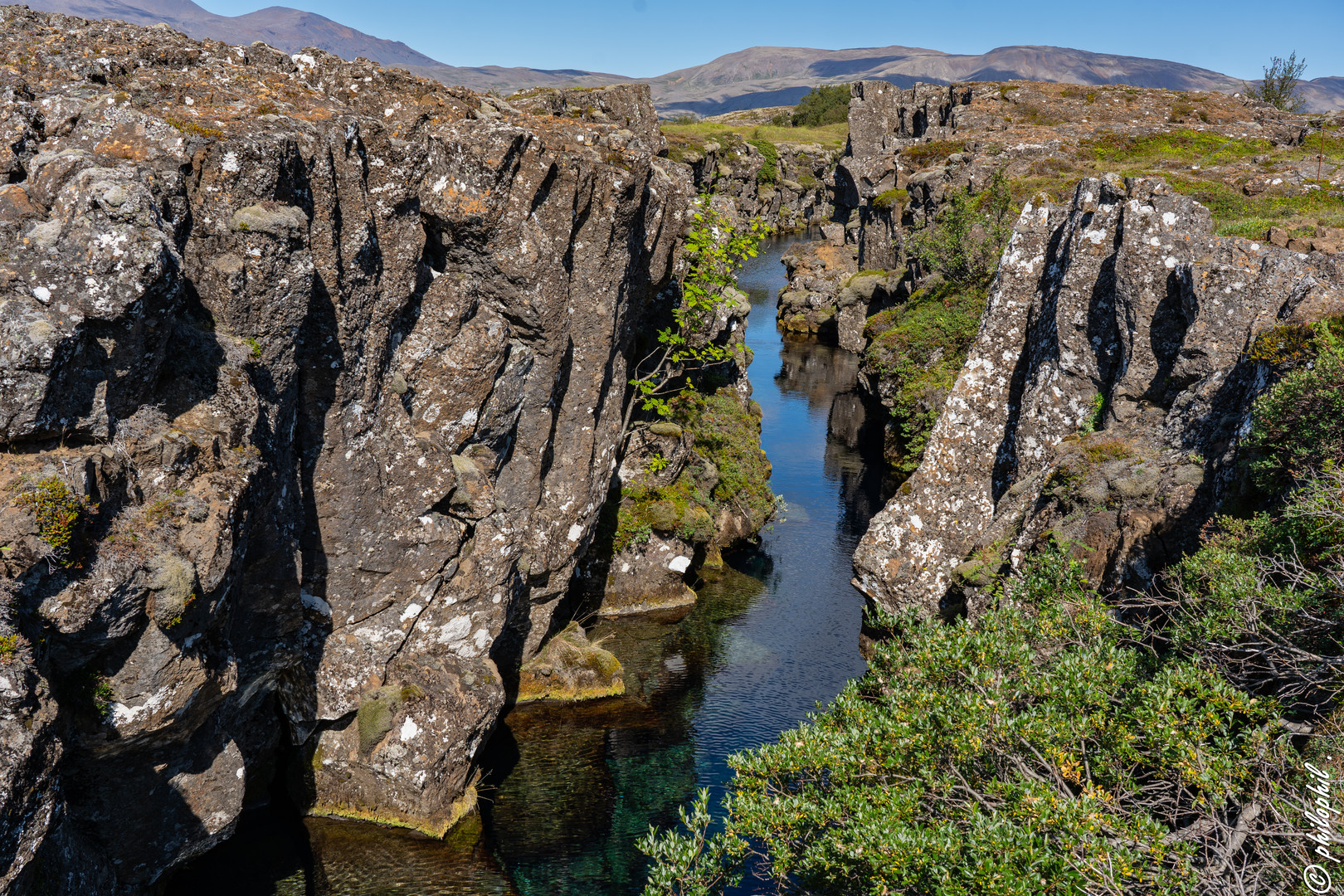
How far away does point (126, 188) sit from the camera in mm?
13336

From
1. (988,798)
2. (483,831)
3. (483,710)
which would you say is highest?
(988,798)

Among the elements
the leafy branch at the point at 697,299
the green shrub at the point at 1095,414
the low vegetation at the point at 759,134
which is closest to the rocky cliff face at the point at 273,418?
the leafy branch at the point at 697,299

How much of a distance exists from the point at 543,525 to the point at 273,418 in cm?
1194

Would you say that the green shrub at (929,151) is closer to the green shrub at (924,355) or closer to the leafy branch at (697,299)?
the green shrub at (924,355)

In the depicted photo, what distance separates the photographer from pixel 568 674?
28.9 metres

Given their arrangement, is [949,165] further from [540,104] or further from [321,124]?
[321,124]

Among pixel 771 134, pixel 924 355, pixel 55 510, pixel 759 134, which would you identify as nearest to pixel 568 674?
pixel 55 510

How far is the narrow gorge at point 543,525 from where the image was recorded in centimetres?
1205

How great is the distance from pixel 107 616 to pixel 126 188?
663 centimetres

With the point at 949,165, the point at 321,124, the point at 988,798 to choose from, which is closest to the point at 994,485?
the point at 988,798

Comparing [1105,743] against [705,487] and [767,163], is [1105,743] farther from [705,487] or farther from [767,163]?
[767,163]

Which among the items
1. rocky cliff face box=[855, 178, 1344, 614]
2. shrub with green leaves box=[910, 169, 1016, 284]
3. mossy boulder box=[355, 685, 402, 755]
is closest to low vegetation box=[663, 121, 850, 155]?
shrub with green leaves box=[910, 169, 1016, 284]

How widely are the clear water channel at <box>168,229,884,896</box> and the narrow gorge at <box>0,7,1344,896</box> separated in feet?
0.50

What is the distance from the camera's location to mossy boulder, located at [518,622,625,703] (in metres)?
28.8
